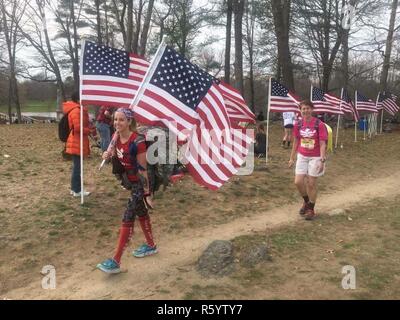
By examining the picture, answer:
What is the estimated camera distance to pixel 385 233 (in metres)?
6.88

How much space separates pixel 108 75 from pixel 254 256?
3.59 meters

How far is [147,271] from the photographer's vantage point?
5.44 metres

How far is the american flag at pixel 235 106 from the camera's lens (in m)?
8.12

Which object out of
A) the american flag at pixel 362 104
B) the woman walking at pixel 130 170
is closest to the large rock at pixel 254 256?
the woman walking at pixel 130 170

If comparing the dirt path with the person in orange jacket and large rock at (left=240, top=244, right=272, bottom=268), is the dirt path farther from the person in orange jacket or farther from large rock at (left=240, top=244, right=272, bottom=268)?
the person in orange jacket

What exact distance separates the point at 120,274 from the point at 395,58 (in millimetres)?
29592

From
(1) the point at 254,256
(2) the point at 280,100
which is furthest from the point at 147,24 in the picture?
(1) the point at 254,256

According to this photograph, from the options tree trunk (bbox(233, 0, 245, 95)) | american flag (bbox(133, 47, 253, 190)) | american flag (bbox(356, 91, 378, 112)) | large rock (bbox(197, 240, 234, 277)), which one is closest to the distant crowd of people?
american flag (bbox(133, 47, 253, 190))

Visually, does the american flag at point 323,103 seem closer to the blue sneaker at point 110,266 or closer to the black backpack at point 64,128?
the black backpack at point 64,128

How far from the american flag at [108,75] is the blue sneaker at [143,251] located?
2.30 metres

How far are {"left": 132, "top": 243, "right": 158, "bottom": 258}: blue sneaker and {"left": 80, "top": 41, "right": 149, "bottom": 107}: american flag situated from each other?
230 cm

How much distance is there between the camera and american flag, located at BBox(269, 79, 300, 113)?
1240cm
